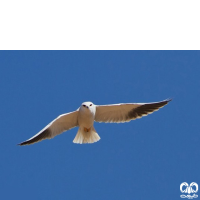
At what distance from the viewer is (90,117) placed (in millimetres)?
10516

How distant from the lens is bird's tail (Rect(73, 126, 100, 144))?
35.4ft

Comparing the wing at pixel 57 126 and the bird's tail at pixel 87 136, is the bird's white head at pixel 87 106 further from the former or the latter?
the bird's tail at pixel 87 136

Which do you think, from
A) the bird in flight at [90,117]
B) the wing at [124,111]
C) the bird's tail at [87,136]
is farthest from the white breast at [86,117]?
the wing at [124,111]

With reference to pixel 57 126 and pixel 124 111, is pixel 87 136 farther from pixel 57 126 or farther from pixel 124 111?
pixel 124 111

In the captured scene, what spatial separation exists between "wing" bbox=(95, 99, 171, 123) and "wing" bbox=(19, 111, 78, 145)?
1.54ft

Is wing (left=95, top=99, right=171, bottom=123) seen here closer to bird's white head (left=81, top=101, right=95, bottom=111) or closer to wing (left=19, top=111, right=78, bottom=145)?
bird's white head (left=81, top=101, right=95, bottom=111)

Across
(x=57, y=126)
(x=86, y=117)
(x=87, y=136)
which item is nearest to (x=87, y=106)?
(x=86, y=117)

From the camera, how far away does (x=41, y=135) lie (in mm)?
10609

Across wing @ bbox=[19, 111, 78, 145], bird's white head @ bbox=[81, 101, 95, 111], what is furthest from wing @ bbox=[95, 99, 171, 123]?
wing @ bbox=[19, 111, 78, 145]

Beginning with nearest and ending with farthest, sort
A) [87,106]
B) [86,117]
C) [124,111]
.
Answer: [87,106]
[86,117]
[124,111]

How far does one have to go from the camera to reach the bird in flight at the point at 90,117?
10531mm

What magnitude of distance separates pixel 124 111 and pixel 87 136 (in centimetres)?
84

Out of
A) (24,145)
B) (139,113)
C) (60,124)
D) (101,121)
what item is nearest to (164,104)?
(139,113)

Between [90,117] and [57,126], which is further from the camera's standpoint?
[57,126]
